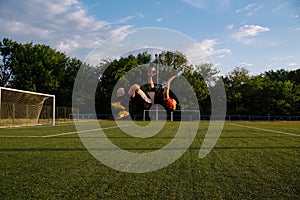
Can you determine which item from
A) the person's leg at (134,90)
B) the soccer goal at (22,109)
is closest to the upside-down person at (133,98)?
the person's leg at (134,90)

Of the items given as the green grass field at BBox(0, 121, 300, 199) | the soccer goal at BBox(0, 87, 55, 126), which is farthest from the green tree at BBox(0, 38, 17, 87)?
the green grass field at BBox(0, 121, 300, 199)

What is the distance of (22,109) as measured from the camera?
25.5 meters

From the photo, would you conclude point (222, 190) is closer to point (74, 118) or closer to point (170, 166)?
point (170, 166)

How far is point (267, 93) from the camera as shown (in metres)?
50.1

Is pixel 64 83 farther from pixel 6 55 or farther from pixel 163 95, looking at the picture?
pixel 163 95

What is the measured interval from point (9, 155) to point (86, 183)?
4.04 m

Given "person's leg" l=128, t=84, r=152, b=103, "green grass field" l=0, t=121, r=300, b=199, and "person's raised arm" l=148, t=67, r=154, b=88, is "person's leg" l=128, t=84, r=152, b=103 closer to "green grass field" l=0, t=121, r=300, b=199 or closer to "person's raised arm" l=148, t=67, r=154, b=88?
"person's raised arm" l=148, t=67, r=154, b=88

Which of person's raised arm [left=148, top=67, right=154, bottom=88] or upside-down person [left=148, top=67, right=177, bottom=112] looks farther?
upside-down person [left=148, top=67, right=177, bottom=112]

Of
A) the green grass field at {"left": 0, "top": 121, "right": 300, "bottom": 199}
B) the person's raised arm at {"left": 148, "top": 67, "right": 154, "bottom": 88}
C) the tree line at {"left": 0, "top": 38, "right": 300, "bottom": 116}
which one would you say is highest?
the tree line at {"left": 0, "top": 38, "right": 300, "bottom": 116}

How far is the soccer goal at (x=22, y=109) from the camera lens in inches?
894

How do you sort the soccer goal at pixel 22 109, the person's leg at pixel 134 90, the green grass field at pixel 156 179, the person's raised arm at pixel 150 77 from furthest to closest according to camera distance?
the soccer goal at pixel 22 109 → the person's raised arm at pixel 150 77 → the person's leg at pixel 134 90 → the green grass field at pixel 156 179

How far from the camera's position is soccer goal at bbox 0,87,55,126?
22719 mm

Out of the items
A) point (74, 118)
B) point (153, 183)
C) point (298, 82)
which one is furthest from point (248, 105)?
point (153, 183)

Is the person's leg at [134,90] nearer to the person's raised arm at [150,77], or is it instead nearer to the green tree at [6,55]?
the person's raised arm at [150,77]
